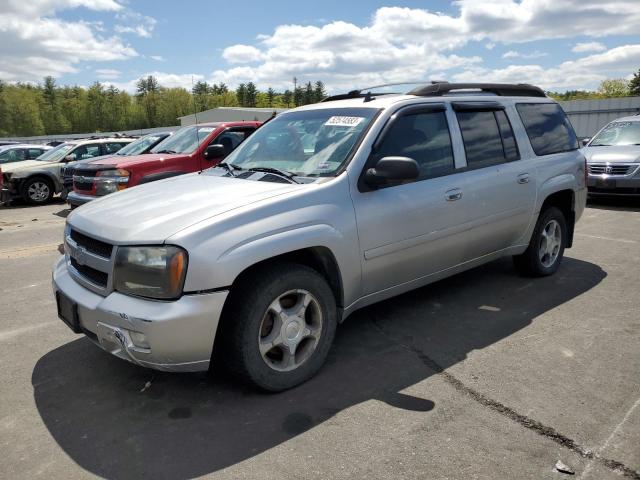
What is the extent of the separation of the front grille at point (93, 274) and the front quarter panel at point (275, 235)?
22.8 inches

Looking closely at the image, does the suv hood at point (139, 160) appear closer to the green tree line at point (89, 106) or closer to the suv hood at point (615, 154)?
the suv hood at point (615, 154)

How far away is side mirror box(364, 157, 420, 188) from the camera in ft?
11.3

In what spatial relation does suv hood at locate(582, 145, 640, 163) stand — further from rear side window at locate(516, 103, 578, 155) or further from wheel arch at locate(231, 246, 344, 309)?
wheel arch at locate(231, 246, 344, 309)

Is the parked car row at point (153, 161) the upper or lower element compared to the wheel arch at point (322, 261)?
upper

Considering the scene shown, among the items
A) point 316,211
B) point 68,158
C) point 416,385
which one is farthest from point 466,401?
point 68,158

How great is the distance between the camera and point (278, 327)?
3.23m

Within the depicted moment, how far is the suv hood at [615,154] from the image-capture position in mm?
9984

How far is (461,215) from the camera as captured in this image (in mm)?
4281

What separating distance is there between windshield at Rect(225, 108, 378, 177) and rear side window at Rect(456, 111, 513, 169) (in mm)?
984

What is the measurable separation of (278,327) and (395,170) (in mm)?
1285

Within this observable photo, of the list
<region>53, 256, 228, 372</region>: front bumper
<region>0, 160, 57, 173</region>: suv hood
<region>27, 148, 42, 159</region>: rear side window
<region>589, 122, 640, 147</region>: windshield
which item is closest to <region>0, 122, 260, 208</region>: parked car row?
<region>0, 160, 57, 173</region>: suv hood

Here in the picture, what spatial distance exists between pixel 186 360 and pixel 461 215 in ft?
8.22

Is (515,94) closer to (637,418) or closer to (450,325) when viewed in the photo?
(450,325)

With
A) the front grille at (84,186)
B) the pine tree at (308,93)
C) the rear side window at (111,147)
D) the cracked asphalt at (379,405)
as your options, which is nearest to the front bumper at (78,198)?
the front grille at (84,186)
